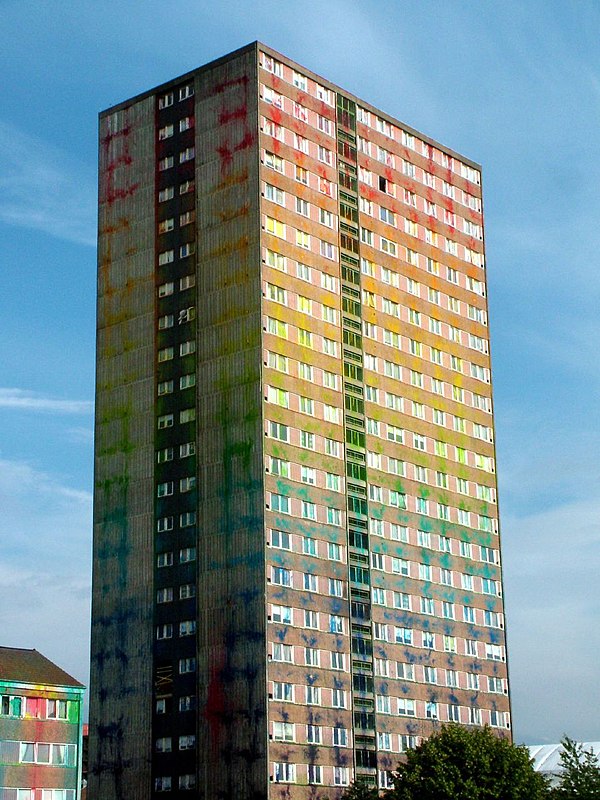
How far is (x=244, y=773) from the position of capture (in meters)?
137

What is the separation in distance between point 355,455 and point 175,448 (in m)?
19.4

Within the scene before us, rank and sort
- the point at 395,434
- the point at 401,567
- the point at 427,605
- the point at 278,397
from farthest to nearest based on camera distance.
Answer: the point at 395,434
the point at 427,605
the point at 401,567
the point at 278,397

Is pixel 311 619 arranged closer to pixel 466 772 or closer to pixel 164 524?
pixel 164 524

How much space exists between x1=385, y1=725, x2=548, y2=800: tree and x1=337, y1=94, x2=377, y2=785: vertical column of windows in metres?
16.0

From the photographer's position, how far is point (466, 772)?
12950cm

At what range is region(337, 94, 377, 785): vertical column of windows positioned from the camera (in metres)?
149

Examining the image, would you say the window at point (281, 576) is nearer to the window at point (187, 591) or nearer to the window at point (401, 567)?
the window at point (187, 591)

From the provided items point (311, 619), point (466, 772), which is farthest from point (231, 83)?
point (466, 772)

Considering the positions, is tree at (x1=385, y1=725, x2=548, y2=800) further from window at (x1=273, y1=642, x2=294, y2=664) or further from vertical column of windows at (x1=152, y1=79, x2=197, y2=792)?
vertical column of windows at (x1=152, y1=79, x2=197, y2=792)

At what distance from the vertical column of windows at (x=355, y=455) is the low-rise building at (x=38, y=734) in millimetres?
31659

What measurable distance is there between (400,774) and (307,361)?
43497mm

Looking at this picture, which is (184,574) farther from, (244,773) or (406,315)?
(406,315)

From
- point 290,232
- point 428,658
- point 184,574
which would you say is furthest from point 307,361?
point 428,658

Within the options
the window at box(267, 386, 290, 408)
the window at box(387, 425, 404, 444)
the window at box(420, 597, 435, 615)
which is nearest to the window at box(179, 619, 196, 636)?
the window at box(267, 386, 290, 408)
